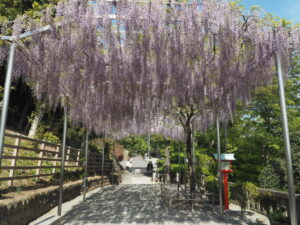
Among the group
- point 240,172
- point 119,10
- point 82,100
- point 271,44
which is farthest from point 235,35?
point 240,172

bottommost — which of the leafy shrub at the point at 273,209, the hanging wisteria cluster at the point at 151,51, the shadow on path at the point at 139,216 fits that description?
the shadow on path at the point at 139,216

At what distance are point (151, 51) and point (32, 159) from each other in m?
3.98

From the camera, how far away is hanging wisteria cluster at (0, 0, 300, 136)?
437 cm

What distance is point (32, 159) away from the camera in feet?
20.1

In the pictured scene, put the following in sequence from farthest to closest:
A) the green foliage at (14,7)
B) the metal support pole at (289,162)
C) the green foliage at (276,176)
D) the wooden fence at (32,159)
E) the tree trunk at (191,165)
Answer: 1. the green foliage at (14,7)
2. the tree trunk at (191,165)
3. the green foliage at (276,176)
4. the wooden fence at (32,159)
5. the metal support pole at (289,162)

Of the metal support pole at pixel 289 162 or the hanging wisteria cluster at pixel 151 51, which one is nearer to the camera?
the metal support pole at pixel 289 162

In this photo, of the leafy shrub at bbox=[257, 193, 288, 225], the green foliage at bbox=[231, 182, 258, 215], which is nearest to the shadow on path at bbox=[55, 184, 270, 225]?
the green foliage at bbox=[231, 182, 258, 215]

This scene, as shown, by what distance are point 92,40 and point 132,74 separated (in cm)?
132

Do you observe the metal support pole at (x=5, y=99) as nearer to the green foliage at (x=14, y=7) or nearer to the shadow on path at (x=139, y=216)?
the shadow on path at (x=139, y=216)

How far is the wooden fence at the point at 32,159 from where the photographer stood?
5273 millimetres

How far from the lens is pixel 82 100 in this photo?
26.1 feet

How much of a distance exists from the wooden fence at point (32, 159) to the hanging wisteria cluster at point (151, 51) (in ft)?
Result: 5.56

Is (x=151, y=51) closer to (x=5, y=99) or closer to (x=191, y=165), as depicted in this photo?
(x=5, y=99)

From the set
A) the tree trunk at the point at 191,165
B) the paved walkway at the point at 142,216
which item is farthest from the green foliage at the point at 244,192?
the tree trunk at the point at 191,165
